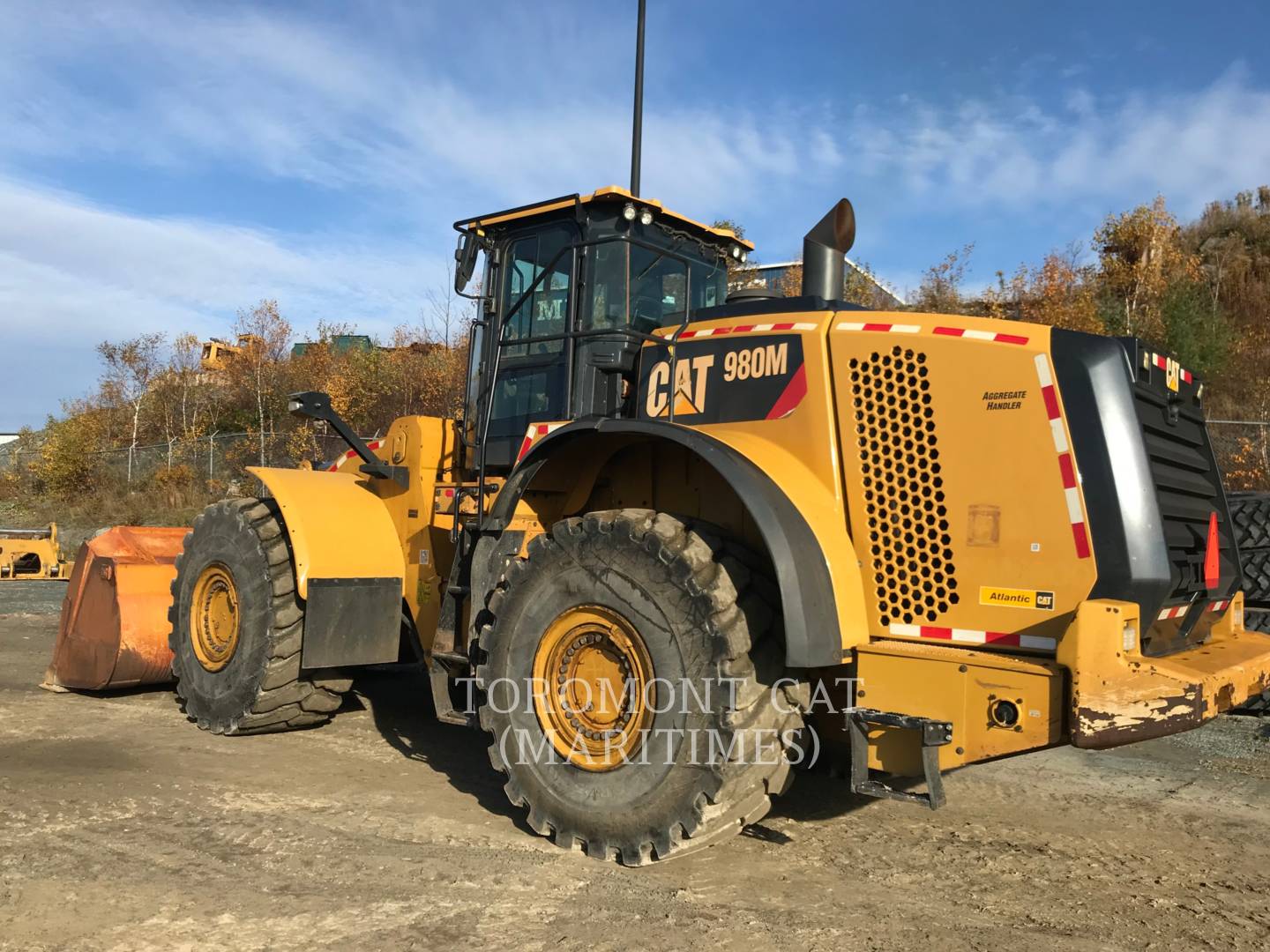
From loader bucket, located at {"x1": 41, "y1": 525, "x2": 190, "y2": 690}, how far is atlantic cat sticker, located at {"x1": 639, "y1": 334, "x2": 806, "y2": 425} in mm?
4437

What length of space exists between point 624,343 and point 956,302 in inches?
771

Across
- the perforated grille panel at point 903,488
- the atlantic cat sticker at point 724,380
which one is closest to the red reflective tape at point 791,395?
the atlantic cat sticker at point 724,380

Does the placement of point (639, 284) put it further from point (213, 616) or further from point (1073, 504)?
point (213, 616)

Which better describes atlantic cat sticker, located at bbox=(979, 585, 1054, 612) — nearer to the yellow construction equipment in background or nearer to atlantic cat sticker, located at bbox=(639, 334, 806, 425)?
atlantic cat sticker, located at bbox=(639, 334, 806, 425)

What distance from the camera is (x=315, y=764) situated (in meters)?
5.76

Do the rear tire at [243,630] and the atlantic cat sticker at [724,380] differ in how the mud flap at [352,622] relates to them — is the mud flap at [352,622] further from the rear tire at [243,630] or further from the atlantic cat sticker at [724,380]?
the atlantic cat sticker at [724,380]

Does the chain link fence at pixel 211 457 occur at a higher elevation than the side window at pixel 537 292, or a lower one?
higher

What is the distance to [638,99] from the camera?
9336 mm

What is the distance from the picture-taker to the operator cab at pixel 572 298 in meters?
5.52

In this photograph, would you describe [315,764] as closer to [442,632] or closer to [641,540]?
[442,632]

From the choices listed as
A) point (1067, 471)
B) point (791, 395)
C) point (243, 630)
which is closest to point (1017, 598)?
point (1067, 471)

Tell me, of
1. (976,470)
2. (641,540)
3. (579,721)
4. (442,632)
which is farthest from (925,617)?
(442,632)

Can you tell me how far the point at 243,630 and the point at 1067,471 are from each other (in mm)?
4914

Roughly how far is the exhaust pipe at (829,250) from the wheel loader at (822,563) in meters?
0.01
